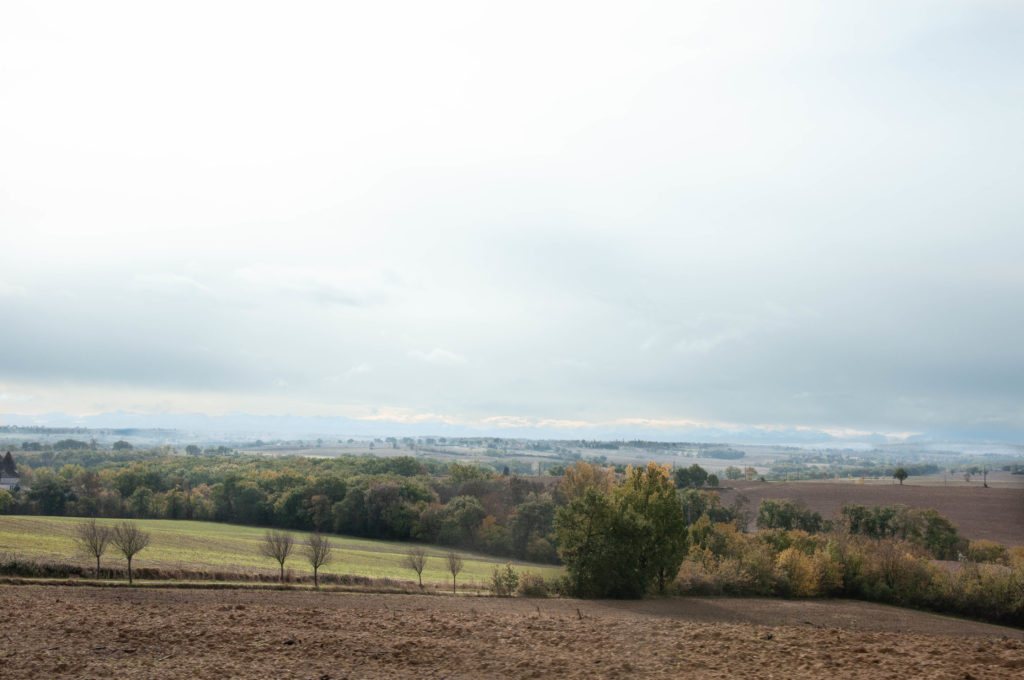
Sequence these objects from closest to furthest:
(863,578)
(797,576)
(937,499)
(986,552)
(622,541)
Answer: (622,541) → (797,576) → (863,578) → (986,552) → (937,499)

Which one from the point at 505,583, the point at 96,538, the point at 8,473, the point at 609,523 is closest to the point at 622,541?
the point at 609,523

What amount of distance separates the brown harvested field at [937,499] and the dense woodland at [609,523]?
353 inches

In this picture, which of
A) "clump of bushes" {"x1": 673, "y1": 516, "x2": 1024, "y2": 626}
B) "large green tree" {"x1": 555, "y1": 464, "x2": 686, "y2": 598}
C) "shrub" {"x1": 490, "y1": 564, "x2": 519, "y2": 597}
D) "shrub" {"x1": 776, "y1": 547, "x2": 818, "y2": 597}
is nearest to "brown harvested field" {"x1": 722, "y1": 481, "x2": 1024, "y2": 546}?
"clump of bushes" {"x1": 673, "y1": 516, "x2": 1024, "y2": 626}

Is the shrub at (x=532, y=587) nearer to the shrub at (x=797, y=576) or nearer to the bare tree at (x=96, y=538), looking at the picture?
the shrub at (x=797, y=576)

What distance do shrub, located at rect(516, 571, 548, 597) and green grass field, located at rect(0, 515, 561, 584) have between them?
11.6 m

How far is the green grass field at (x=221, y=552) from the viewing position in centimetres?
4314

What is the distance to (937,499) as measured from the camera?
A: 9731 centimetres

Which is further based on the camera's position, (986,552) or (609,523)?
(986,552)

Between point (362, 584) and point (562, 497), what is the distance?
59.1m

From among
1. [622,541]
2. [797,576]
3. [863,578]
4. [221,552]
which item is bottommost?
[221,552]

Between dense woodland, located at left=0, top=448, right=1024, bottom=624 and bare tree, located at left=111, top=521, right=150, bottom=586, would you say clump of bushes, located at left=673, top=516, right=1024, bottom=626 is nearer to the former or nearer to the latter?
dense woodland, located at left=0, top=448, right=1024, bottom=624

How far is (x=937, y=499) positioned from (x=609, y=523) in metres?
83.9

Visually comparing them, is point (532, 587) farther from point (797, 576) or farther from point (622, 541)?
point (797, 576)

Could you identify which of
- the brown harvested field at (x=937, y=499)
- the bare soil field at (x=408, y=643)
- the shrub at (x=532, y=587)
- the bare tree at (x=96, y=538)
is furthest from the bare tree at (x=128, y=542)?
the brown harvested field at (x=937, y=499)
